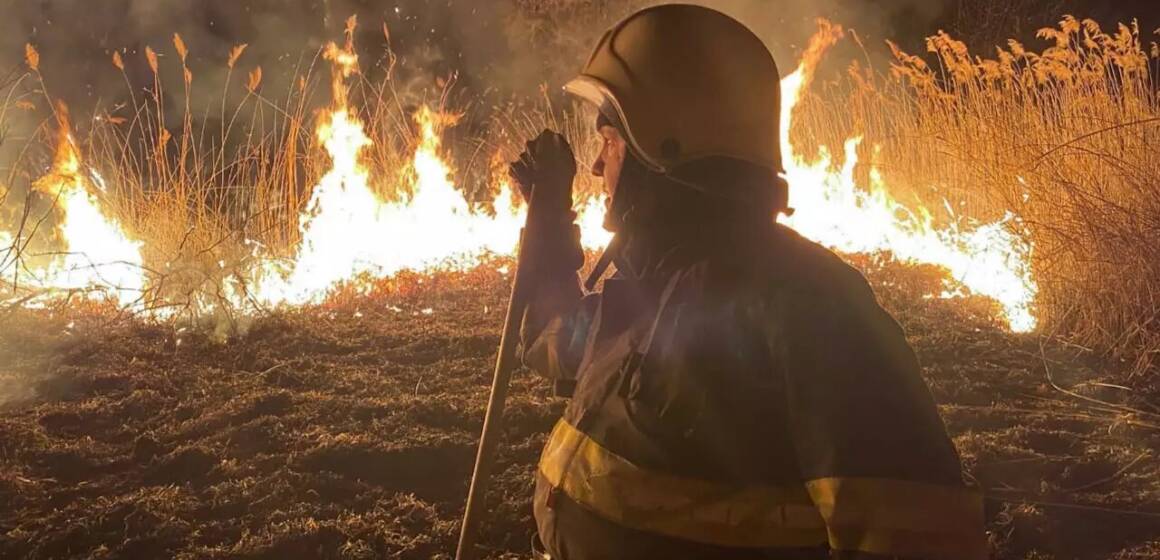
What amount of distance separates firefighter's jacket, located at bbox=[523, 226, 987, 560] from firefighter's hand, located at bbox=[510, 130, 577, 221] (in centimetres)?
39

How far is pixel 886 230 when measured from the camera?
26.7 ft

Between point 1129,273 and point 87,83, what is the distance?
9.73 meters

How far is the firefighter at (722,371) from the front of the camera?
121cm

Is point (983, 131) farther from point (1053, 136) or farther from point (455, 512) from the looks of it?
point (455, 512)

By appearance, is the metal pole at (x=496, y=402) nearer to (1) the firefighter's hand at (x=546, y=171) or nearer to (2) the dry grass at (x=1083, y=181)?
(1) the firefighter's hand at (x=546, y=171)

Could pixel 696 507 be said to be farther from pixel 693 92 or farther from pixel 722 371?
pixel 693 92

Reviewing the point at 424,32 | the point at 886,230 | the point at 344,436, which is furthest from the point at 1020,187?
the point at 424,32

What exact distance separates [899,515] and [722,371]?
0.34m

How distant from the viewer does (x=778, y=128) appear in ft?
5.24

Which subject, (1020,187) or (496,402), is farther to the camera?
(1020,187)

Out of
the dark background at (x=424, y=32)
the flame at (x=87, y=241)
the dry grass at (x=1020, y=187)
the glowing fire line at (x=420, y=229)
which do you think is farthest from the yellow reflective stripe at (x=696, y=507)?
the dark background at (x=424, y=32)

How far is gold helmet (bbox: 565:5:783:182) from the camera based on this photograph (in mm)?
1549

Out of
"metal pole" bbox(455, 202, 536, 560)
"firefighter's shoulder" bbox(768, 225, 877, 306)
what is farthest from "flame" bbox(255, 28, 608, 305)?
"firefighter's shoulder" bbox(768, 225, 877, 306)

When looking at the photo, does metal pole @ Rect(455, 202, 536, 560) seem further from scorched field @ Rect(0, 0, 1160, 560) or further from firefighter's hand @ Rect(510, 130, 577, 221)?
scorched field @ Rect(0, 0, 1160, 560)
